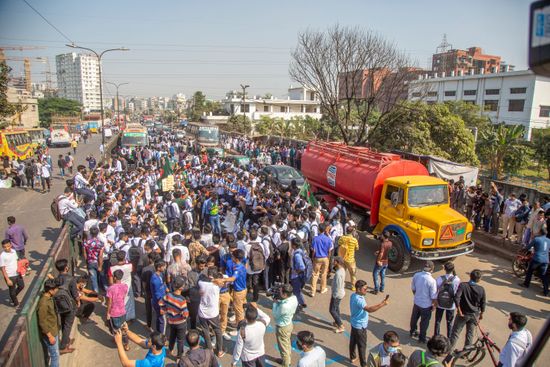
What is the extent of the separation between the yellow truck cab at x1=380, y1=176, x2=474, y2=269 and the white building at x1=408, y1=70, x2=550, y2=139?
125 feet

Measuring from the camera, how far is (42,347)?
5578 millimetres

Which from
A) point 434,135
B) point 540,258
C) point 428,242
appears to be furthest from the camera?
point 434,135

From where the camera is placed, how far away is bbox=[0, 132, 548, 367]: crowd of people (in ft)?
16.1

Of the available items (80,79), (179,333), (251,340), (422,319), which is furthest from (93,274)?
(80,79)

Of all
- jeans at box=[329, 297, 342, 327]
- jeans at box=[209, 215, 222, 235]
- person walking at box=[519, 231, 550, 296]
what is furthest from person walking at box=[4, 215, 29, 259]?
person walking at box=[519, 231, 550, 296]

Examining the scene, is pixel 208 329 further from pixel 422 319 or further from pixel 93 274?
pixel 422 319

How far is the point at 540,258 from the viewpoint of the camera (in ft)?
28.1

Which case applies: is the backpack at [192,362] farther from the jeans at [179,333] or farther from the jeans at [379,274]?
the jeans at [379,274]

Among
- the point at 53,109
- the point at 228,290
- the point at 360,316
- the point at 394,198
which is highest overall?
the point at 53,109

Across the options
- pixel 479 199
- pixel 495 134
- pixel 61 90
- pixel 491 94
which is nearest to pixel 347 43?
pixel 495 134

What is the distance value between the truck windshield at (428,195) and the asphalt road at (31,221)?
9.57 meters

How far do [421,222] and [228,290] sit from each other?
17.8ft

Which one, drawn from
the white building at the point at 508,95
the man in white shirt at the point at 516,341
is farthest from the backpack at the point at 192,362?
Answer: the white building at the point at 508,95

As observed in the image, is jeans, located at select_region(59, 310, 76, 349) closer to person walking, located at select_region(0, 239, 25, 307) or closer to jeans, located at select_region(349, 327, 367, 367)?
person walking, located at select_region(0, 239, 25, 307)
